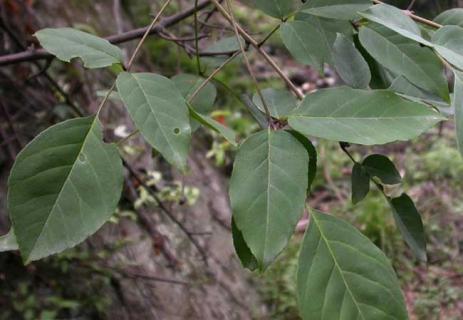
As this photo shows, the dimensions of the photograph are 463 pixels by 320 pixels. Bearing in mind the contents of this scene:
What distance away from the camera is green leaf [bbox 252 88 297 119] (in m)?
0.70

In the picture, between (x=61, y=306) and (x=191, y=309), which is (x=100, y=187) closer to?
(x=61, y=306)

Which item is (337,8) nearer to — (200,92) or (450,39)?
(450,39)

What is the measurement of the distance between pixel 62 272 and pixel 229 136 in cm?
134

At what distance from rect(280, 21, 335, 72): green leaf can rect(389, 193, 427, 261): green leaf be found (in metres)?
0.24

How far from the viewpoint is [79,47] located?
2.13ft

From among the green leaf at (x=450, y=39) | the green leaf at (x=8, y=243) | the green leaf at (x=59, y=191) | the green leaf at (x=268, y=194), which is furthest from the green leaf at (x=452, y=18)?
the green leaf at (x=8, y=243)

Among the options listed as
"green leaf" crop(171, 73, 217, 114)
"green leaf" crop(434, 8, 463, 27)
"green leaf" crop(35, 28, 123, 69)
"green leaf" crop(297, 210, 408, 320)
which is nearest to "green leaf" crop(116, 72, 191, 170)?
"green leaf" crop(35, 28, 123, 69)

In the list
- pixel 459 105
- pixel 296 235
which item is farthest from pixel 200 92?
→ pixel 296 235

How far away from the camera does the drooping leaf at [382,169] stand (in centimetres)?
77

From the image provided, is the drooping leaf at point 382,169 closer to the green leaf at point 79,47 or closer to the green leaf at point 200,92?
the green leaf at point 200,92

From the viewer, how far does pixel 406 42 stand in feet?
2.15

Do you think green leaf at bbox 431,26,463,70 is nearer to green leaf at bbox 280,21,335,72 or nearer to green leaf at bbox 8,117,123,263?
green leaf at bbox 280,21,335,72

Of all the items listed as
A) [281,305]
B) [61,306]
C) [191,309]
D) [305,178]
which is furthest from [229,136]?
[281,305]

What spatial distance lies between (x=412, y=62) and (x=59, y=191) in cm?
43
